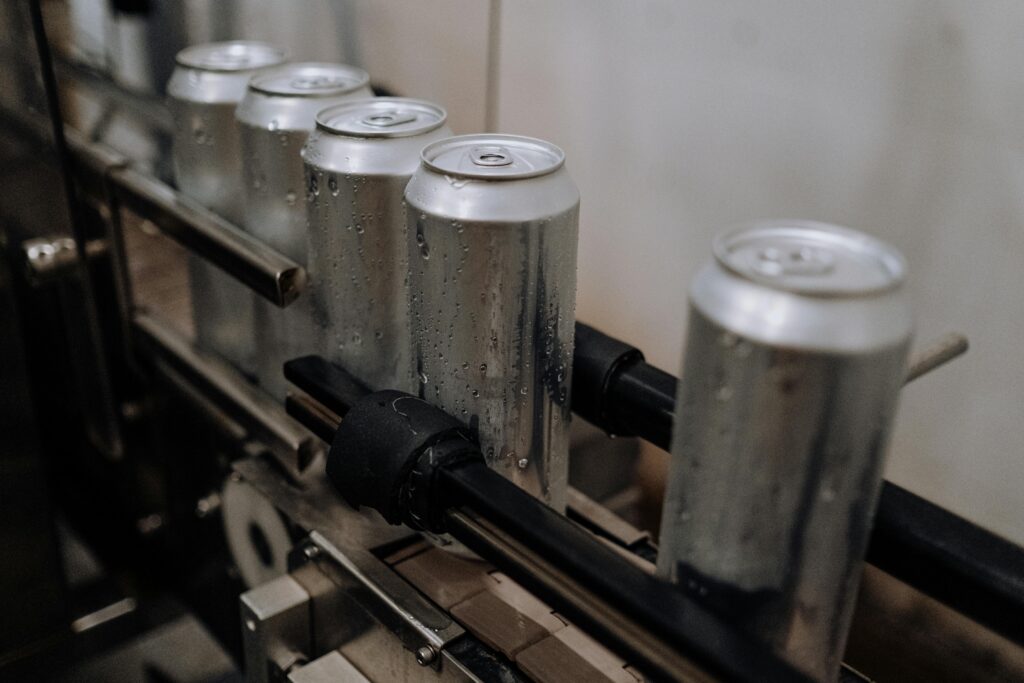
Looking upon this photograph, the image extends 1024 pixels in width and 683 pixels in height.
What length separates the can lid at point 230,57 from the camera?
0.86 m

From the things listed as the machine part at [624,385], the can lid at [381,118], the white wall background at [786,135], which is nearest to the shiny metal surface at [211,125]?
the can lid at [381,118]

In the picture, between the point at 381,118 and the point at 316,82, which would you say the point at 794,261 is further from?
the point at 316,82

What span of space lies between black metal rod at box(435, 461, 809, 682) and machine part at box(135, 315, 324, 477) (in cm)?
27

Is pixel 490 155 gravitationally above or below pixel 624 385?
above

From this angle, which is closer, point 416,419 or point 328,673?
point 416,419

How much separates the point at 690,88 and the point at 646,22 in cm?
8

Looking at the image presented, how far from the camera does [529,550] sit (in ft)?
1.75

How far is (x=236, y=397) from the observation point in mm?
901

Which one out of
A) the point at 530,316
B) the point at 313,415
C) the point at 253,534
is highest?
the point at 530,316

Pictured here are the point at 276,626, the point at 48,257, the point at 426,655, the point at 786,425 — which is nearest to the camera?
the point at 786,425

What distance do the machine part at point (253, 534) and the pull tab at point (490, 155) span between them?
1.31ft

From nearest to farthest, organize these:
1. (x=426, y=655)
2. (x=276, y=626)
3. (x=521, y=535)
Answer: (x=521, y=535)
(x=426, y=655)
(x=276, y=626)

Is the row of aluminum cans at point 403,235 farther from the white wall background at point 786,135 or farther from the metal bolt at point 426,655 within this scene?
the white wall background at point 786,135

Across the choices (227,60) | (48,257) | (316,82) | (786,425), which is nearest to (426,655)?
(786,425)
